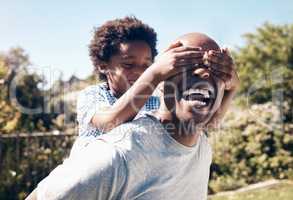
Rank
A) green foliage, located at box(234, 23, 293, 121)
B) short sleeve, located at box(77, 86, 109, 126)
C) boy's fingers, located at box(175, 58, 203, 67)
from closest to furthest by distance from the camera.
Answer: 1. boy's fingers, located at box(175, 58, 203, 67)
2. short sleeve, located at box(77, 86, 109, 126)
3. green foliage, located at box(234, 23, 293, 121)

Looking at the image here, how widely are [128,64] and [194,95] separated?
146 centimetres

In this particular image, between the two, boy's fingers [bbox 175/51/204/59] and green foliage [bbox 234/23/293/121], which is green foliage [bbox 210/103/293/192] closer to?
green foliage [bbox 234/23/293/121]

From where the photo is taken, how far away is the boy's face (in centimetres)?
269

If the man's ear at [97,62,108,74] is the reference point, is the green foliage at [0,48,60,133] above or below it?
below

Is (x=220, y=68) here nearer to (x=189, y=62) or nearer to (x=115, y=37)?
(x=189, y=62)

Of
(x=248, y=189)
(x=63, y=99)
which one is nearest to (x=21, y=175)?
(x=63, y=99)

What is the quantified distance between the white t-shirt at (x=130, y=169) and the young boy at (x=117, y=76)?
8.3 inches

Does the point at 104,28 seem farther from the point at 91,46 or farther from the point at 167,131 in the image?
the point at 167,131

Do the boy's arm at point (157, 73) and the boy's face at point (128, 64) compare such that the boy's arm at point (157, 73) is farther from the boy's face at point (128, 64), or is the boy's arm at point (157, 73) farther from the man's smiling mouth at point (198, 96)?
the boy's face at point (128, 64)

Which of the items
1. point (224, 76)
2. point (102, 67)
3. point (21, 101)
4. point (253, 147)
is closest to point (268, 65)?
point (253, 147)

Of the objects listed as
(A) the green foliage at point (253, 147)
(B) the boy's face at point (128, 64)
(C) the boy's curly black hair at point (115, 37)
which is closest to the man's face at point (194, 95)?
(B) the boy's face at point (128, 64)

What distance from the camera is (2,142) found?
802 cm

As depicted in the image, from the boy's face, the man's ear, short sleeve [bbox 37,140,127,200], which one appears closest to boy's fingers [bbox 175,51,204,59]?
short sleeve [bbox 37,140,127,200]

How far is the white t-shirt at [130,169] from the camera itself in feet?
3.70
